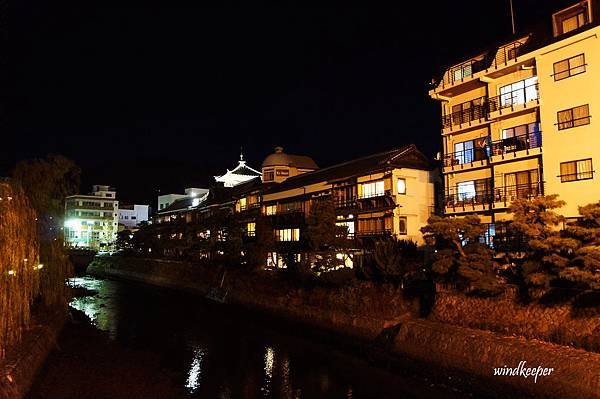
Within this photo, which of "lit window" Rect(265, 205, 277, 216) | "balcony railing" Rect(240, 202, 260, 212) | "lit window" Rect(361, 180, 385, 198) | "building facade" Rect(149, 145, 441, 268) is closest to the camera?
"building facade" Rect(149, 145, 441, 268)

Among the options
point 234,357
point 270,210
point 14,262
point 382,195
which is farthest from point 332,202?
point 14,262

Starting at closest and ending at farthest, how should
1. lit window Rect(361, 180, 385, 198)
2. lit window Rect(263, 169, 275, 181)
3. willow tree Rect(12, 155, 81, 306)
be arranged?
willow tree Rect(12, 155, 81, 306) < lit window Rect(361, 180, 385, 198) < lit window Rect(263, 169, 275, 181)

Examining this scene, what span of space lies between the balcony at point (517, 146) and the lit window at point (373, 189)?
9.83 m

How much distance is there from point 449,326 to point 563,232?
20.9ft

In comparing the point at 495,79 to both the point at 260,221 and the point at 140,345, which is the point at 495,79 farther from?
the point at 140,345

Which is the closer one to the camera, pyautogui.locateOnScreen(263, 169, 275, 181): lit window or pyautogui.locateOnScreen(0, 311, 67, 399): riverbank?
pyautogui.locateOnScreen(0, 311, 67, 399): riverbank

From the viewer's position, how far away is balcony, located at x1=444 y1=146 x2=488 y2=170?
29.5 meters

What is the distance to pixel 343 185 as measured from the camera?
1538 inches

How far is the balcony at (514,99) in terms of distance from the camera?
26.4m

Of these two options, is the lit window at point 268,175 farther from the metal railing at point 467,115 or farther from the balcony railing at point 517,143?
the balcony railing at point 517,143

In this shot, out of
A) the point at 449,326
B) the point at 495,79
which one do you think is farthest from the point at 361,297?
the point at 495,79

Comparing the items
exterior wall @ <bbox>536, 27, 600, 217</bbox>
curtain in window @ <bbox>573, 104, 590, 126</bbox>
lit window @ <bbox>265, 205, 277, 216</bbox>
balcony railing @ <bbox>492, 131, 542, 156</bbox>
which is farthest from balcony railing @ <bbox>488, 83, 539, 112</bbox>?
lit window @ <bbox>265, 205, 277, 216</bbox>

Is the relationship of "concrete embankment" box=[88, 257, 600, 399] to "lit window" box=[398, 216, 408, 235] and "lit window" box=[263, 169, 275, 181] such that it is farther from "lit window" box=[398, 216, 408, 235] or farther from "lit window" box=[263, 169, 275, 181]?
"lit window" box=[263, 169, 275, 181]

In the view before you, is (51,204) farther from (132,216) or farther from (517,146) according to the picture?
(132,216)
